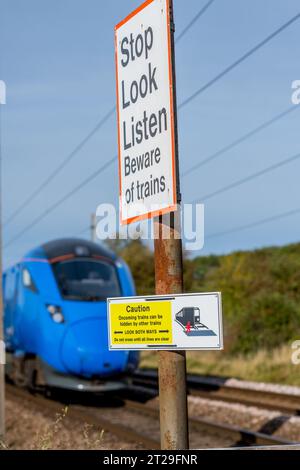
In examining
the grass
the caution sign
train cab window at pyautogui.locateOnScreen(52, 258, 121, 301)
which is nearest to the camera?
the caution sign

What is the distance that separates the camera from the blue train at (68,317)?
13.1 m

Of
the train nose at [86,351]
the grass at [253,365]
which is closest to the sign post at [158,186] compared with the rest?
the train nose at [86,351]

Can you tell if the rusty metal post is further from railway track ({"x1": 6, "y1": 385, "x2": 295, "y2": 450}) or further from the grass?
the grass

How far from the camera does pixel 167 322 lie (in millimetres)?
4453

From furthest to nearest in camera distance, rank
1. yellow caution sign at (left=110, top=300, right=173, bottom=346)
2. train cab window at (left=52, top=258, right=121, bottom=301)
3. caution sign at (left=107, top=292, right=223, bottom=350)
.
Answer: train cab window at (left=52, top=258, right=121, bottom=301)
yellow caution sign at (left=110, top=300, right=173, bottom=346)
caution sign at (left=107, top=292, right=223, bottom=350)

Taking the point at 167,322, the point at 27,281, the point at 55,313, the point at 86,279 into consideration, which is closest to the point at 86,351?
the point at 55,313

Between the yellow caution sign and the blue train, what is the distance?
8396 mm

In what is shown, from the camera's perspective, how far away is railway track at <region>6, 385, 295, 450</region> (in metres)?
9.64

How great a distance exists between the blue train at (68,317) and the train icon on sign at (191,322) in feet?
28.9

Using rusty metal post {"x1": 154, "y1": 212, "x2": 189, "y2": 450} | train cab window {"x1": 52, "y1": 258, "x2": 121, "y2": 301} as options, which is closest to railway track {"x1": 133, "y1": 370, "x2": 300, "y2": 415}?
train cab window {"x1": 52, "y1": 258, "x2": 121, "y2": 301}

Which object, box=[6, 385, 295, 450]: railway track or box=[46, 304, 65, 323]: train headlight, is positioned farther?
box=[46, 304, 65, 323]: train headlight

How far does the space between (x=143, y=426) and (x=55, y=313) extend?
9.75 ft

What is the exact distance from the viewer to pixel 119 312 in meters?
4.74
